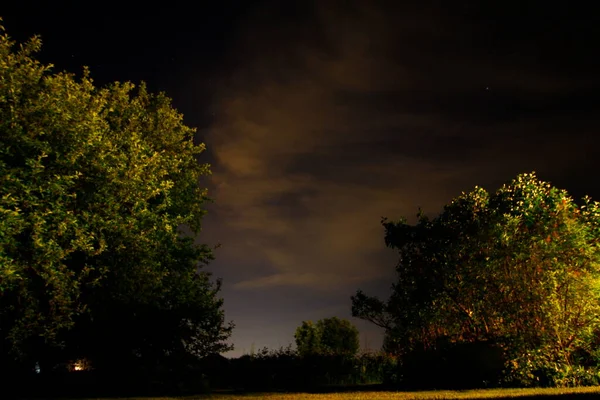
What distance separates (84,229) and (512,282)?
19.3 metres

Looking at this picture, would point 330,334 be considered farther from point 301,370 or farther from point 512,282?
point 512,282

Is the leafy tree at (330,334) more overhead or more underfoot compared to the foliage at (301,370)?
more overhead

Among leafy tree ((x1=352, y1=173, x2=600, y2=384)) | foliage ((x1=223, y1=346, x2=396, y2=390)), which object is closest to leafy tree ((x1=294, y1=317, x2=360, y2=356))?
foliage ((x1=223, y1=346, x2=396, y2=390))

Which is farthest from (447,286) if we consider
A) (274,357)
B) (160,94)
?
(160,94)

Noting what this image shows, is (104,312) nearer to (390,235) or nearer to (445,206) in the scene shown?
(390,235)

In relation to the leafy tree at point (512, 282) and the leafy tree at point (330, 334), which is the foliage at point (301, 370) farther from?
the leafy tree at point (330, 334)

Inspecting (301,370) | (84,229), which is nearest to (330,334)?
(301,370)

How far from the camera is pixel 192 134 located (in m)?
37.7

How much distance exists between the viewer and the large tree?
20094mm

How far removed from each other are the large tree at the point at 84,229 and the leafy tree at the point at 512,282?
13143 millimetres

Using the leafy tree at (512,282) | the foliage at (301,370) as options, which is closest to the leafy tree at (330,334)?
the foliage at (301,370)

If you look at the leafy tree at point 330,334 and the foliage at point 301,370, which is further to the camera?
the leafy tree at point 330,334

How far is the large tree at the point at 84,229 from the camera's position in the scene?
20.1 metres

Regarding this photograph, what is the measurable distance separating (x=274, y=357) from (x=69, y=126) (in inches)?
768
